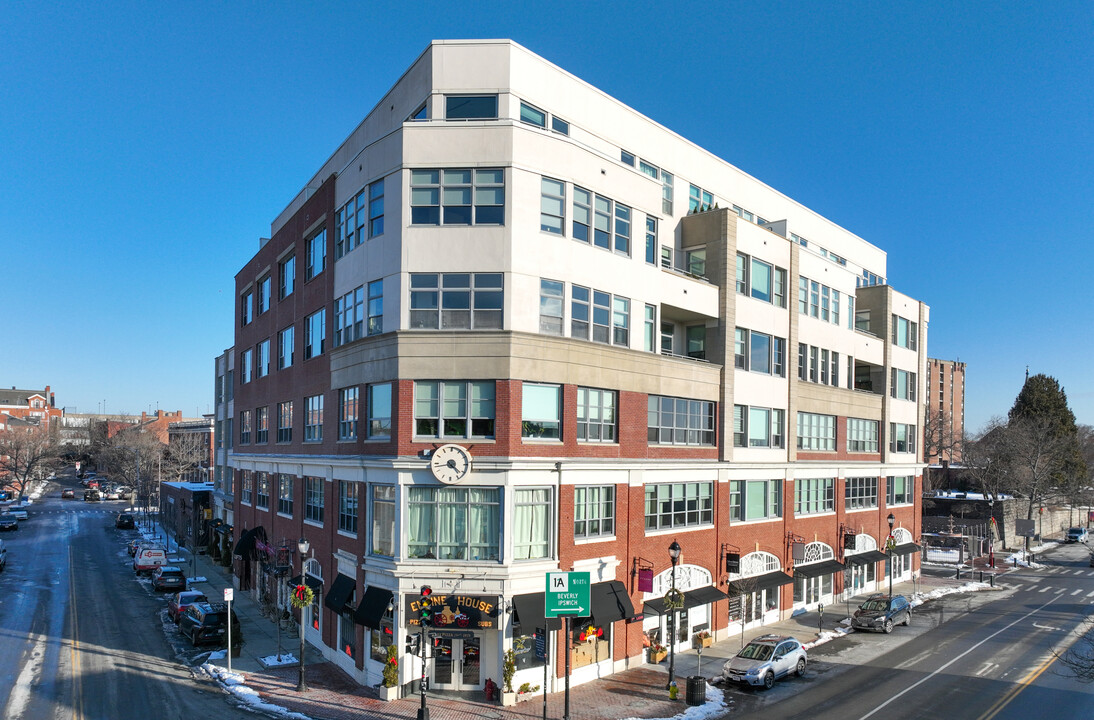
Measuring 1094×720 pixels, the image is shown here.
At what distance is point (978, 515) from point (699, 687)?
202 feet

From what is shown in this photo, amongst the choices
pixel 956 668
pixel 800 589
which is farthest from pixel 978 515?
pixel 956 668

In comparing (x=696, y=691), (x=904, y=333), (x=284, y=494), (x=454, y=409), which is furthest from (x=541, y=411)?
(x=904, y=333)

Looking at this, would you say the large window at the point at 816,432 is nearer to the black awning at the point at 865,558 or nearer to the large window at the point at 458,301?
the black awning at the point at 865,558

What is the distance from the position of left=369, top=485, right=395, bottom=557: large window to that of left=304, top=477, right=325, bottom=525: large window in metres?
6.69

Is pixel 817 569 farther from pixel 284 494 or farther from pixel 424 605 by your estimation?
pixel 284 494

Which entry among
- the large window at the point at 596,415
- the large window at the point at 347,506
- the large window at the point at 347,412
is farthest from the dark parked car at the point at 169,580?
the large window at the point at 596,415

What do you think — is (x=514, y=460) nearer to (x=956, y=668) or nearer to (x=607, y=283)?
(x=607, y=283)

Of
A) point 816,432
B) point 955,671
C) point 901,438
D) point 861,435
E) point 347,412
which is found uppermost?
point 347,412

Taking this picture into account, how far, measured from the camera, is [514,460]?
76.7 ft

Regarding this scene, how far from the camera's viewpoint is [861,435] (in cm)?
4481

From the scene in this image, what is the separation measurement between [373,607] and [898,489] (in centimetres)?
3886

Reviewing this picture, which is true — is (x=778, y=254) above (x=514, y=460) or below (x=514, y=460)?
above

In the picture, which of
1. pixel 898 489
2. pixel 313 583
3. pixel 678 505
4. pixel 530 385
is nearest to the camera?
pixel 530 385

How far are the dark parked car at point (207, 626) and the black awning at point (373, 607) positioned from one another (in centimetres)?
952
